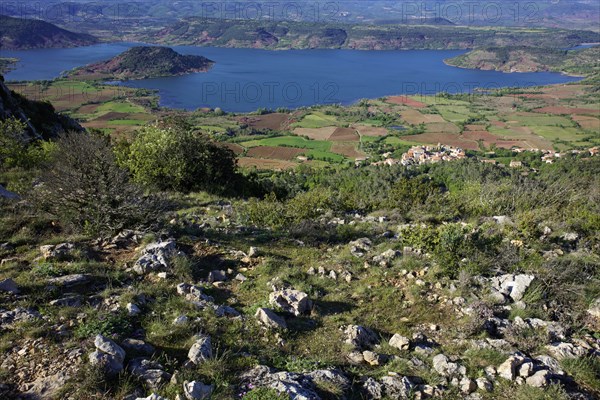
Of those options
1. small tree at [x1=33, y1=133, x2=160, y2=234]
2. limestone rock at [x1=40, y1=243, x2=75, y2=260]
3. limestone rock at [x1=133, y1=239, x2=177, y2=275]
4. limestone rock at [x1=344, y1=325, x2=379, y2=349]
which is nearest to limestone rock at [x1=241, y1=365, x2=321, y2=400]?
limestone rock at [x1=344, y1=325, x2=379, y2=349]

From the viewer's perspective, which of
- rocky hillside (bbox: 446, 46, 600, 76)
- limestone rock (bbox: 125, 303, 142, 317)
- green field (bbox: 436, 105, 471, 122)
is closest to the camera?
limestone rock (bbox: 125, 303, 142, 317)

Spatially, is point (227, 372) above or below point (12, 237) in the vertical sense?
below

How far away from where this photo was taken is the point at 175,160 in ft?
52.8

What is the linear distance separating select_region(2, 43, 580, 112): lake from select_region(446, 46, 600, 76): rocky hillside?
6043 millimetres

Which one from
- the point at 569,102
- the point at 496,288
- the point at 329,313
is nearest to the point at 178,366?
the point at 329,313

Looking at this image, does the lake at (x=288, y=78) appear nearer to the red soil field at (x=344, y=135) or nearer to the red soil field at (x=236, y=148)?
the red soil field at (x=344, y=135)

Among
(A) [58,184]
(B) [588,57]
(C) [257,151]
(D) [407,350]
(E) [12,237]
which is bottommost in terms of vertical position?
(C) [257,151]

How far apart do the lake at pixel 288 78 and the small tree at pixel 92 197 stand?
9522 cm

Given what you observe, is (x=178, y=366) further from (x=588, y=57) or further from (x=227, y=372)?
(x=588, y=57)

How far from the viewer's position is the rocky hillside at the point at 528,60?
160m

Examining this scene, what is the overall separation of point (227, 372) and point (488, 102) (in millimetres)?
119662

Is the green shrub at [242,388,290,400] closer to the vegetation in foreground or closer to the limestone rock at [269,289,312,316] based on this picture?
the vegetation in foreground

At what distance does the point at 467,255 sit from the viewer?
7672mm

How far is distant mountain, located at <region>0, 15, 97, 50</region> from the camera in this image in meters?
169
